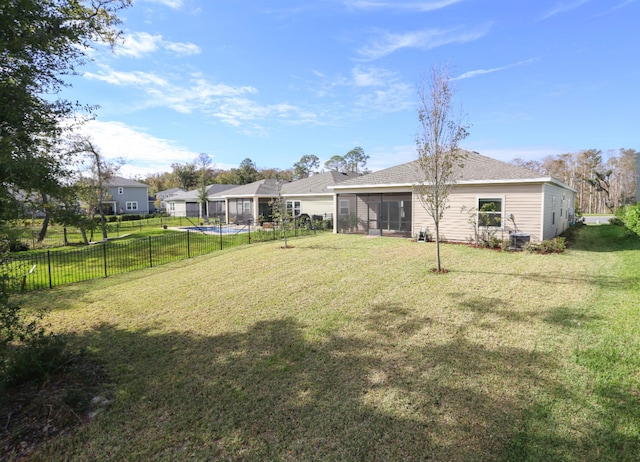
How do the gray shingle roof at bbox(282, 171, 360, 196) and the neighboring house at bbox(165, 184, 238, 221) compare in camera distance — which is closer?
the gray shingle roof at bbox(282, 171, 360, 196)

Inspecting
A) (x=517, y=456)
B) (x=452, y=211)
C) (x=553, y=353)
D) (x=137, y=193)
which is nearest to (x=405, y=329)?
(x=553, y=353)

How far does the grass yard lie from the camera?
9.61 feet

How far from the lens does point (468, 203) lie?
14828mm

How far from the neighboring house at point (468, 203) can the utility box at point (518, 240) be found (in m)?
0.62

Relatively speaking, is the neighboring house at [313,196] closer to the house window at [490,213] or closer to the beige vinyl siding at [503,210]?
the beige vinyl siding at [503,210]

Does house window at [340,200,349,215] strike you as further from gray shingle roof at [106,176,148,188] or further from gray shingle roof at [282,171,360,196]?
gray shingle roof at [106,176,148,188]

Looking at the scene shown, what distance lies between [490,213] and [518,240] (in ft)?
5.68

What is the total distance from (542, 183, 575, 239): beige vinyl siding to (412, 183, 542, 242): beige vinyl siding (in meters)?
0.48

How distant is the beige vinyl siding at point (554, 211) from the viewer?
44.9 feet

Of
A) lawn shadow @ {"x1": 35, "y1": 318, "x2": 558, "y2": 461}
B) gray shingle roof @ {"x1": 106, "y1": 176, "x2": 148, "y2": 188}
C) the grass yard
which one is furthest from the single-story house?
gray shingle roof @ {"x1": 106, "y1": 176, "x2": 148, "y2": 188}

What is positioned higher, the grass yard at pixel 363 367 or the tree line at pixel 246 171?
the tree line at pixel 246 171

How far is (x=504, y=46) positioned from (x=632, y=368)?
15363 mm

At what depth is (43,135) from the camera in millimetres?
4062

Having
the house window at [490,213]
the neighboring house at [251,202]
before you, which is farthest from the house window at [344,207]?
the neighboring house at [251,202]
